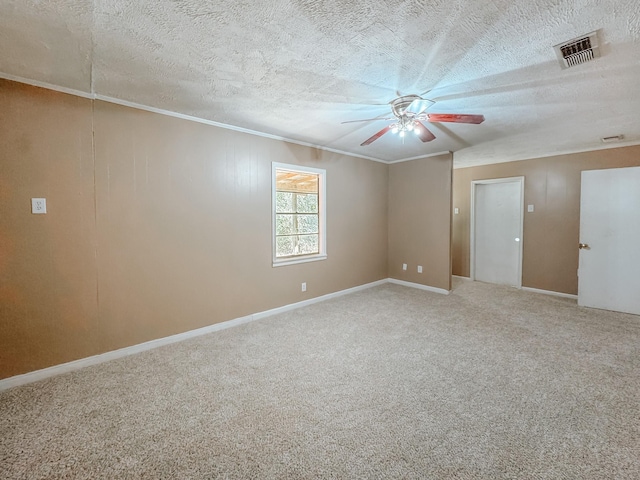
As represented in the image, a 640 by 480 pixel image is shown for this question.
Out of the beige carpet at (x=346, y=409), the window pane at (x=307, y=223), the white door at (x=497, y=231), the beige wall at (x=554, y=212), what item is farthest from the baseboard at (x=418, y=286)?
the window pane at (x=307, y=223)

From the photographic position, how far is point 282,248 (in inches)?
159

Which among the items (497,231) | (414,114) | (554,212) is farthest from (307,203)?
(554,212)

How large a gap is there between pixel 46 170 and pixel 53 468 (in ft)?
7.01

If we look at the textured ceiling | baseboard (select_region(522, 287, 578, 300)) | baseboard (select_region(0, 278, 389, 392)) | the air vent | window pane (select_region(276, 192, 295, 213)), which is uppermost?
the textured ceiling

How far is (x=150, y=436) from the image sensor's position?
5.43 feet

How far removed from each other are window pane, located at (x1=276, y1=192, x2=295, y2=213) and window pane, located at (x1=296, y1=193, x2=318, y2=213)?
13 cm

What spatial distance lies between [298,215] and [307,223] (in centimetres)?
21

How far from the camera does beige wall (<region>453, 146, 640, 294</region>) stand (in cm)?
430

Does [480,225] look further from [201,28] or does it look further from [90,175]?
[90,175]

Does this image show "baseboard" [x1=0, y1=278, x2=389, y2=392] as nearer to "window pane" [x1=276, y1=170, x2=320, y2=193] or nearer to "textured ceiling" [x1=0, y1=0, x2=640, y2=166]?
"window pane" [x1=276, y1=170, x2=320, y2=193]

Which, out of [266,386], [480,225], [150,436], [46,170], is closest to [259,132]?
[46,170]

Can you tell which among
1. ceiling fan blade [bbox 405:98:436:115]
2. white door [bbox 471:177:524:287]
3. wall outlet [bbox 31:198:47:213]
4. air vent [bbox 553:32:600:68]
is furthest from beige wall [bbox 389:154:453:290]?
wall outlet [bbox 31:198:47:213]

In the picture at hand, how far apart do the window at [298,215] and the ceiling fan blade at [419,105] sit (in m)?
1.81

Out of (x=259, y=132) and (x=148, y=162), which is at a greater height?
(x=259, y=132)
